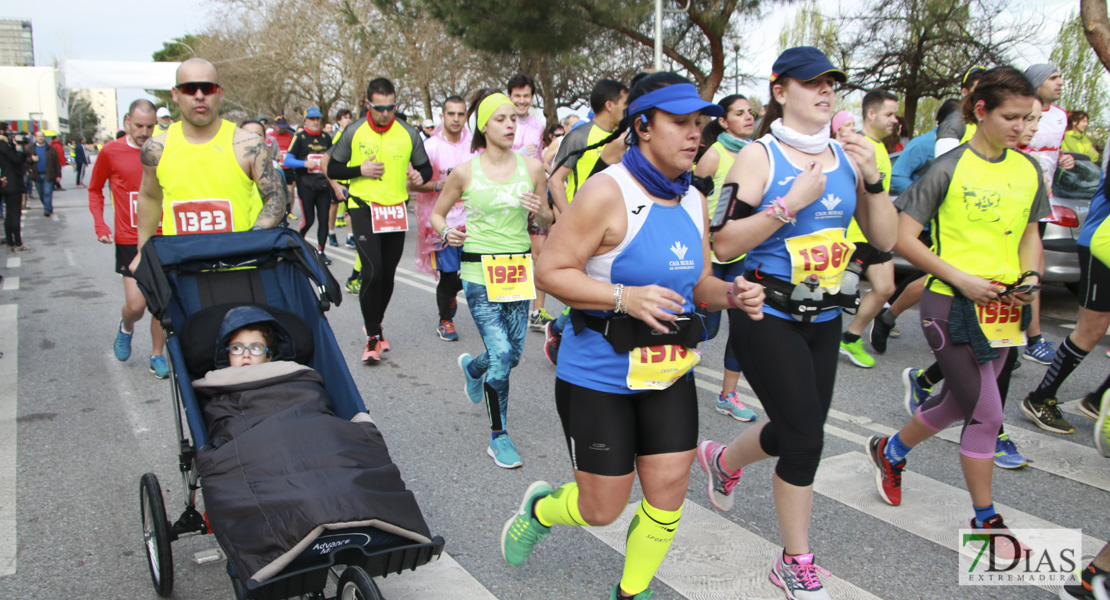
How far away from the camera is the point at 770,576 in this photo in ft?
10.7

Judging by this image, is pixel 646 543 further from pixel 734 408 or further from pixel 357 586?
pixel 734 408

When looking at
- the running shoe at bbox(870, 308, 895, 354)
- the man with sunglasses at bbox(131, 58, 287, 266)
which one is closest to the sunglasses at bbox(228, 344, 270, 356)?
the man with sunglasses at bbox(131, 58, 287, 266)

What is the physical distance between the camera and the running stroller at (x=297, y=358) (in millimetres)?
2453

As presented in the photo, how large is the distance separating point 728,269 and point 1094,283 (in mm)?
2041

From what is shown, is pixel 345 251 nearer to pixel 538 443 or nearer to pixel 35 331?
pixel 35 331

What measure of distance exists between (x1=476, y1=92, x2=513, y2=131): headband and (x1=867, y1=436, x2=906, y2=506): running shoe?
271 cm

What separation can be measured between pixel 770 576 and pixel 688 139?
1.72 m

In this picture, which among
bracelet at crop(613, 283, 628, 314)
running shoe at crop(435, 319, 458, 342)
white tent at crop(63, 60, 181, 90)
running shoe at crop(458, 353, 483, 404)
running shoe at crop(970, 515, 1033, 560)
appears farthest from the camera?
white tent at crop(63, 60, 181, 90)

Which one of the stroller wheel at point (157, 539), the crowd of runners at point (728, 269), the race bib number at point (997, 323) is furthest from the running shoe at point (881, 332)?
the stroller wheel at point (157, 539)

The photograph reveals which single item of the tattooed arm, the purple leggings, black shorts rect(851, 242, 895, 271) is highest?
the tattooed arm

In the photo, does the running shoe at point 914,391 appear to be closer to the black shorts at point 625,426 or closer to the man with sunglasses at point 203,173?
the black shorts at point 625,426

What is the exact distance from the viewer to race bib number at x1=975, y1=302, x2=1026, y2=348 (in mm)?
3504

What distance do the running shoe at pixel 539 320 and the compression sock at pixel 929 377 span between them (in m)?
3.63

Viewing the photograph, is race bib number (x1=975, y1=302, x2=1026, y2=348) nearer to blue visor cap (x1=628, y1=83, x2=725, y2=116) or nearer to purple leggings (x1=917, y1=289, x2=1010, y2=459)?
purple leggings (x1=917, y1=289, x2=1010, y2=459)
